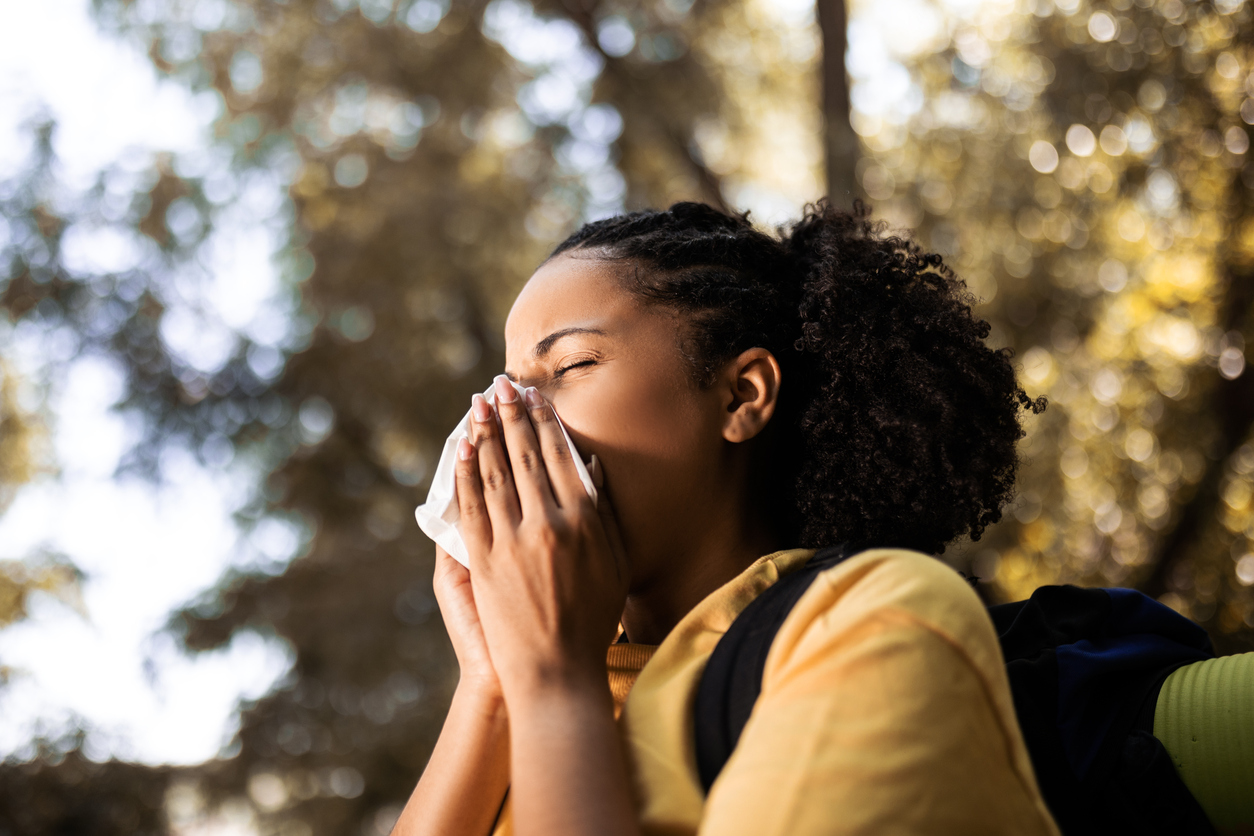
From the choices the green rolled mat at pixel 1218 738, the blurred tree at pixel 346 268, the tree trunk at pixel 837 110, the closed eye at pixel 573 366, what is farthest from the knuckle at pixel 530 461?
the blurred tree at pixel 346 268

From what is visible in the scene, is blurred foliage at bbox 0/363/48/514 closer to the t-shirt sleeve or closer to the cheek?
the cheek

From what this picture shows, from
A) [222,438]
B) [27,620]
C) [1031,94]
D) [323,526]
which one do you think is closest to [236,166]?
[222,438]

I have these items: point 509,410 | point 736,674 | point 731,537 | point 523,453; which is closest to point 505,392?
point 509,410

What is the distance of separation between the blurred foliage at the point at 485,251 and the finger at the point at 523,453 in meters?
4.71

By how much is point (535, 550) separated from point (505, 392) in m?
0.36

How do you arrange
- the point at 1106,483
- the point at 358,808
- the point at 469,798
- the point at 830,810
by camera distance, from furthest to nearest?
the point at 358,808 < the point at 1106,483 < the point at 469,798 < the point at 830,810

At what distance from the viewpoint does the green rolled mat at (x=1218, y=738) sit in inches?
60.0

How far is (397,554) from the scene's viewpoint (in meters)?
7.70

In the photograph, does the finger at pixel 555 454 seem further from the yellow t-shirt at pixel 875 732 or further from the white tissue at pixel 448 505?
the yellow t-shirt at pixel 875 732

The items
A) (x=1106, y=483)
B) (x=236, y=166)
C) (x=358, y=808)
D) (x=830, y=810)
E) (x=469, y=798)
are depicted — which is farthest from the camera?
(x=236, y=166)

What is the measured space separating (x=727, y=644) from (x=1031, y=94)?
5.86 metres

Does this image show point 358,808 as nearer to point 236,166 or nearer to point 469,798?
point 236,166

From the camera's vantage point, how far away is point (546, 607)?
1.54 metres

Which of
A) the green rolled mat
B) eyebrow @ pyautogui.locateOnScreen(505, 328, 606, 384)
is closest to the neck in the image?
eyebrow @ pyautogui.locateOnScreen(505, 328, 606, 384)
